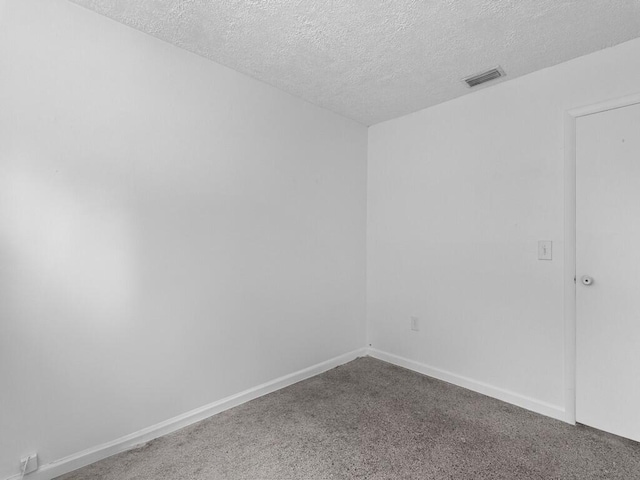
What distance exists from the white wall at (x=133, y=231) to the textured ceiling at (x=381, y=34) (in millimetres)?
208

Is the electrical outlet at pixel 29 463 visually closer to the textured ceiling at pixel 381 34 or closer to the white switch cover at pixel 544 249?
the textured ceiling at pixel 381 34

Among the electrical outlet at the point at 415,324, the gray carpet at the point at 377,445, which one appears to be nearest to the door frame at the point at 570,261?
the gray carpet at the point at 377,445

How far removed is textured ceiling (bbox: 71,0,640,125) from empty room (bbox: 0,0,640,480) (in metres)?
0.02

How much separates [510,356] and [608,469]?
0.81 metres

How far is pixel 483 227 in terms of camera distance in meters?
2.63

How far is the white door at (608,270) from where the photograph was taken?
197 centimetres

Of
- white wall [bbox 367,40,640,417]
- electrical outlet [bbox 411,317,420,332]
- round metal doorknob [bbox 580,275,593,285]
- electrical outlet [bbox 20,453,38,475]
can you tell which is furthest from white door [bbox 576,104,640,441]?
electrical outlet [bbox 20,453,38,475]

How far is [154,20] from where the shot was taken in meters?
1.86

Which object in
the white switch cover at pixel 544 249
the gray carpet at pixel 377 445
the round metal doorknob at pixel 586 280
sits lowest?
the gray carpet at pixel 377 445

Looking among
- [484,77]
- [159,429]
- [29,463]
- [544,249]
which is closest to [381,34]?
[484,77]

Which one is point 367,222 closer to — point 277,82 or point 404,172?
point 404,172

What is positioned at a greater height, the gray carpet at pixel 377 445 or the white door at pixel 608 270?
the white door at pixel 608 270

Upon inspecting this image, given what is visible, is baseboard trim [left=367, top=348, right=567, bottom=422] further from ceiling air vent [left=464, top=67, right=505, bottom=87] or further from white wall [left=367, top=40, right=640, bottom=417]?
ceiling air vent [left=464, top=67, right=505, bottom=87]

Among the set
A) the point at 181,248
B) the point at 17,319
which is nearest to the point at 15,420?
the point at 17,319
